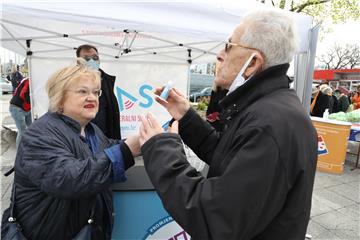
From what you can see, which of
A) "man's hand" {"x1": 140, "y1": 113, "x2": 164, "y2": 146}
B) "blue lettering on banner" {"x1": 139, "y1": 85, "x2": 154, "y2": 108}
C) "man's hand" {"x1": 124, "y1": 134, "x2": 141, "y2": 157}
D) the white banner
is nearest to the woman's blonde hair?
"man's hand" {"x1": 124, "y1": 134, "x2": 141, "y2": 157}

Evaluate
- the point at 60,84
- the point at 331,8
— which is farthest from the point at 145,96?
the point at 331,8

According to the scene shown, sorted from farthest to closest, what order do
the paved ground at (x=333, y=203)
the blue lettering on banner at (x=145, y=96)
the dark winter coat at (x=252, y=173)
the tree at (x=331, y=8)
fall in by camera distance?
the tree at (x=331, y=8), the blue lettering on banner at (x=145, y=96), the paved ground at (x=333, y=203), the dark winter coat at (x=252, y=173)

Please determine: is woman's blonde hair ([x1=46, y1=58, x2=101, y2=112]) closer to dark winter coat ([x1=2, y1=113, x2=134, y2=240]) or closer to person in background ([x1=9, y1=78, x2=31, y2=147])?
dark winter coat ([x1=2, y1=113, x2=134, y2=240])

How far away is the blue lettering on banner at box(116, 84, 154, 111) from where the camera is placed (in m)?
5.88

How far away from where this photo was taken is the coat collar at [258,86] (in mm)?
1082

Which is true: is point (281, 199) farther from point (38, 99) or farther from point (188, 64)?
point (188, 64)

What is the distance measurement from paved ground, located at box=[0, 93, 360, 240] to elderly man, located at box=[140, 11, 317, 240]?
113 inches

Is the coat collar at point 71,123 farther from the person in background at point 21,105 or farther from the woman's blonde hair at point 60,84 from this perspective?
the person in background at point 21,105

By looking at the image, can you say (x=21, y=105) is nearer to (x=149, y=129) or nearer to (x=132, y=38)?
(x=132, y=38)

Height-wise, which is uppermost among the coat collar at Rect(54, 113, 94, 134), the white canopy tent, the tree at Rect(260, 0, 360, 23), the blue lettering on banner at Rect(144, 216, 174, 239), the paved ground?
the tree at Rect(260, 0, 360, 23)

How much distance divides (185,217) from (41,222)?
2.88ft

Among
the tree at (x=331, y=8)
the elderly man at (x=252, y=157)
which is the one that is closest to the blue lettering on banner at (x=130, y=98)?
the elderly man at (x=252, y=157)

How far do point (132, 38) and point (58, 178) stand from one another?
4104 millimetres

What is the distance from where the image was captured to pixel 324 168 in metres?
5.88
